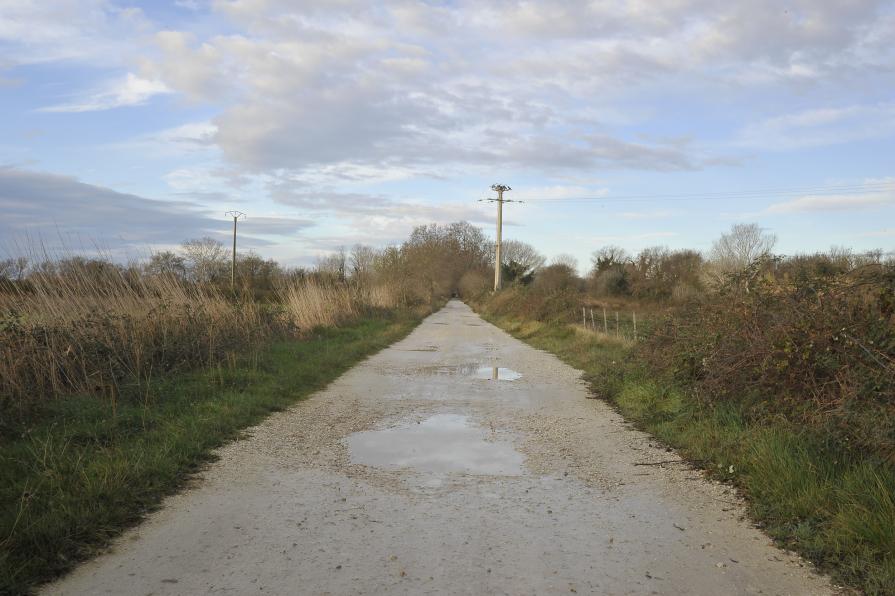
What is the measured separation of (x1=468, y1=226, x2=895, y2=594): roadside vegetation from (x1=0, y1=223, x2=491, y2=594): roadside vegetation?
4.80 metres

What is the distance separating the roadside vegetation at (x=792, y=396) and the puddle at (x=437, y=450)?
1961mm

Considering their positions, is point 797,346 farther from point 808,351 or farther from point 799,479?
point 799,479

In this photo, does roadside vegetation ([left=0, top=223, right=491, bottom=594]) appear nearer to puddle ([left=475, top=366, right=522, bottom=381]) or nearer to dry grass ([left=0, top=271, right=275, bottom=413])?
dry grass ([left=0, top=271, right=275, bottom=413])

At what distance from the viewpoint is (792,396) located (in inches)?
271

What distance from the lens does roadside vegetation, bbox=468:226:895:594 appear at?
454 cm

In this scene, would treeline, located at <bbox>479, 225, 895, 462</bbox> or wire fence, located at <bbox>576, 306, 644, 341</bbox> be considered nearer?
treeline, located at <bbox>479, 225, 895, 462</bbox>

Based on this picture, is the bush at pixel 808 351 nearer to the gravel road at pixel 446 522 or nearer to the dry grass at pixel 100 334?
the gravel road at pixel 446 522

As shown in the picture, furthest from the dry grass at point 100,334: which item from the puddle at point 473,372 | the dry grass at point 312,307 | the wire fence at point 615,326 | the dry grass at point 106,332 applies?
the wire fence at point 615,326

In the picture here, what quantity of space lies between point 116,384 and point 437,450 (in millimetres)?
4761

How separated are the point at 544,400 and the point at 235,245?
57196 millimetres

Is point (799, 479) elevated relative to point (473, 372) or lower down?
elevated

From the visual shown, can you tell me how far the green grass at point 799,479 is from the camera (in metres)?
4.12

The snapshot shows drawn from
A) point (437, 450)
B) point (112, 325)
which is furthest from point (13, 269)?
point (437, 450)

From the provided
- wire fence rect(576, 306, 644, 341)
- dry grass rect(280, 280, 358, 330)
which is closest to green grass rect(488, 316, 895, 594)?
wire fence rect(576, 306, 644, 341)
